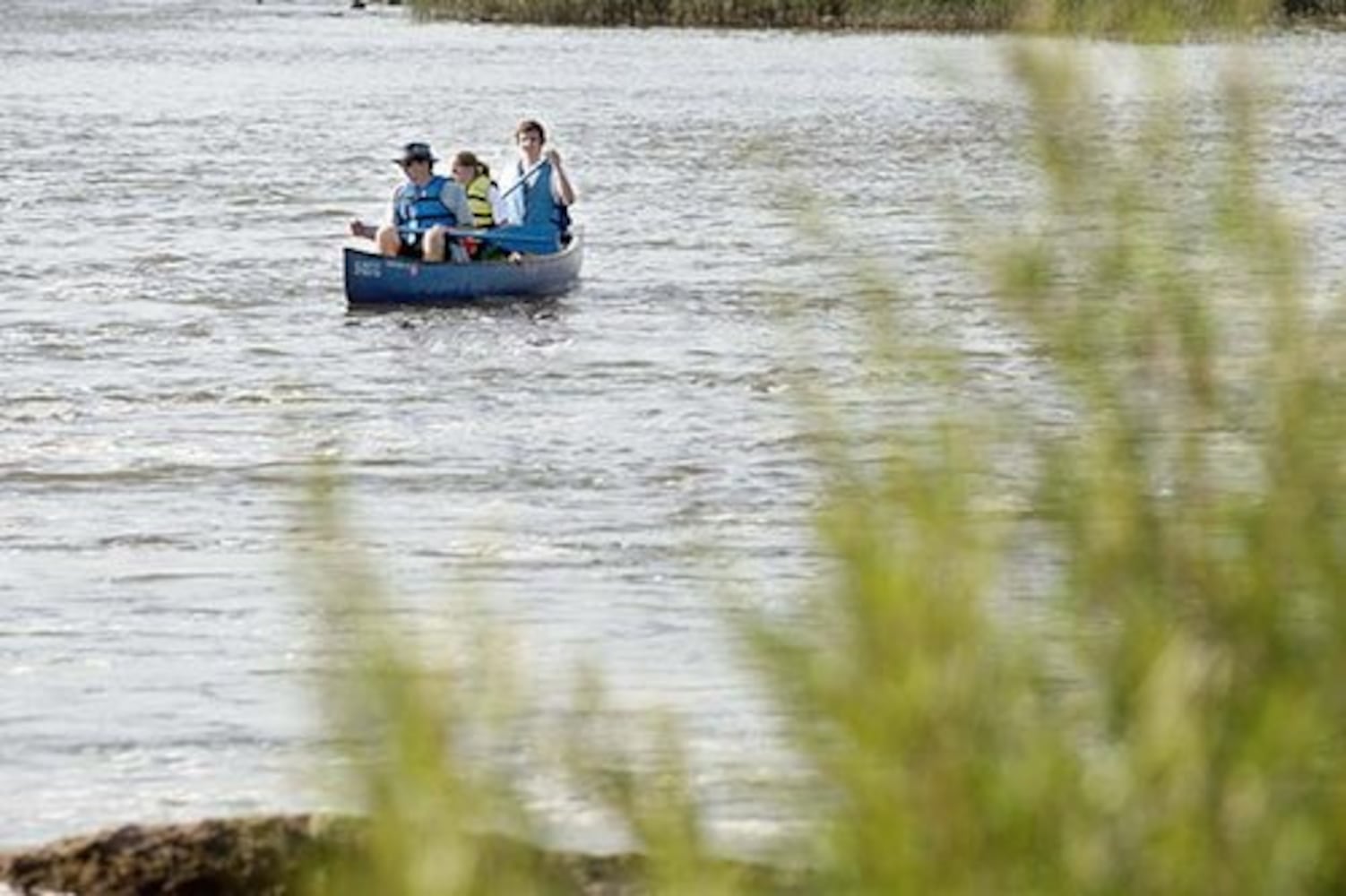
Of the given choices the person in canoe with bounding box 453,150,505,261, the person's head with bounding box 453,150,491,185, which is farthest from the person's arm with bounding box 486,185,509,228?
the person's head with bounding box 453,150,491,185

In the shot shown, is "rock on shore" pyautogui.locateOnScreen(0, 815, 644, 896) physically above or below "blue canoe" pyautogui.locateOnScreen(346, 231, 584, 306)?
above

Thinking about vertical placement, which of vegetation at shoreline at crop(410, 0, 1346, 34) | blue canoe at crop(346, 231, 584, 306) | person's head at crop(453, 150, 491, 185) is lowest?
vegetation at shoreline at crop(410, 0, 1346, 34)

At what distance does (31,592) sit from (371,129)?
36413mm

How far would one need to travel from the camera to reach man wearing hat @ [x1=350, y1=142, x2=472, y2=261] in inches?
1049

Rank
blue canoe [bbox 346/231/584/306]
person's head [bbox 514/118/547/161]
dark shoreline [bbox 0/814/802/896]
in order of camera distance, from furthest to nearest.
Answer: blue canoe [bbox 346/231/584/306]
person's head [bbox 514/118/547/161]
dark shoreline [bbox 0/814/802/896]

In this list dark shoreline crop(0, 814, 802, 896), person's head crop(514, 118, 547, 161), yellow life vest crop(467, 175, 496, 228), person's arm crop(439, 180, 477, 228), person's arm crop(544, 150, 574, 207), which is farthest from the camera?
yellow life vest crop(467, 175, 496, 228)

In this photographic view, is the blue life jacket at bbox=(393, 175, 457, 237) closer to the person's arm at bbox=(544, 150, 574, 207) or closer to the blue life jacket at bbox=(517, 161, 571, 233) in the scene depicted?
the blue life jacket at bbox=(517, 161, 571, 233)

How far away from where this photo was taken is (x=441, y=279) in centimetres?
2797

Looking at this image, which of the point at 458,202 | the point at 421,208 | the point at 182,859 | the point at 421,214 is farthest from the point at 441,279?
the point at 182,859

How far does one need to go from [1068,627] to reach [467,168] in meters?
22.0

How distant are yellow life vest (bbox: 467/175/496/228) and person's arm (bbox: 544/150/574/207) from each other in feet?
1.56

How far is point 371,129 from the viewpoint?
5262 centimetres

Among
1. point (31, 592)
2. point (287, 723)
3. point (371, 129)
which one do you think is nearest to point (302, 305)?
point (31, 592)

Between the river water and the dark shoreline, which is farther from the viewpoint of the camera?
the river water
